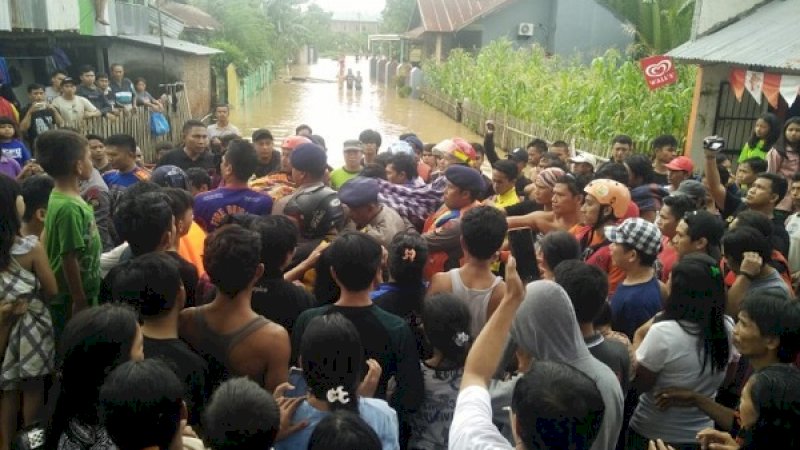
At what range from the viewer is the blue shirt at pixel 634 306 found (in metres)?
3.36

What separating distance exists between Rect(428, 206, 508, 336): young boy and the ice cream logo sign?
742 cm

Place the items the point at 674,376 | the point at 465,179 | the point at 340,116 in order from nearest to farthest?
the point at 674,376, the point at 465,179, the point at 340,116

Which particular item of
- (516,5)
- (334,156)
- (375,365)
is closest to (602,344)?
(375,365)

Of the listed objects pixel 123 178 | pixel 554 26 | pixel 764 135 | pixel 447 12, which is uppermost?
pixel 447 12

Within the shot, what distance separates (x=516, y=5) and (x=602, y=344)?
2953 cm

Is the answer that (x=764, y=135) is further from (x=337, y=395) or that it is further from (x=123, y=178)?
(x=337, y=395)

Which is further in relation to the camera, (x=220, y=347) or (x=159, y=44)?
(x=159, y=44)

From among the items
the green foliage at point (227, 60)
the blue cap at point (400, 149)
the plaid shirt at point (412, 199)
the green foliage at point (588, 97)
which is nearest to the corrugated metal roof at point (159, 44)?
the green foliage at point (227, 60)

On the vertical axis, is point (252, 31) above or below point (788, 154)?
above

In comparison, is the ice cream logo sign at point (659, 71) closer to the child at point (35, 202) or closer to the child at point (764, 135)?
the child at point (764, 135)

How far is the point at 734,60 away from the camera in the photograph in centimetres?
875

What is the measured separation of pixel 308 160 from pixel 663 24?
1735cm

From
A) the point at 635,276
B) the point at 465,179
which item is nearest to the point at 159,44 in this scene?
the point at 465,179

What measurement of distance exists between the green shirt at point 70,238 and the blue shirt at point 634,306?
2.82m
